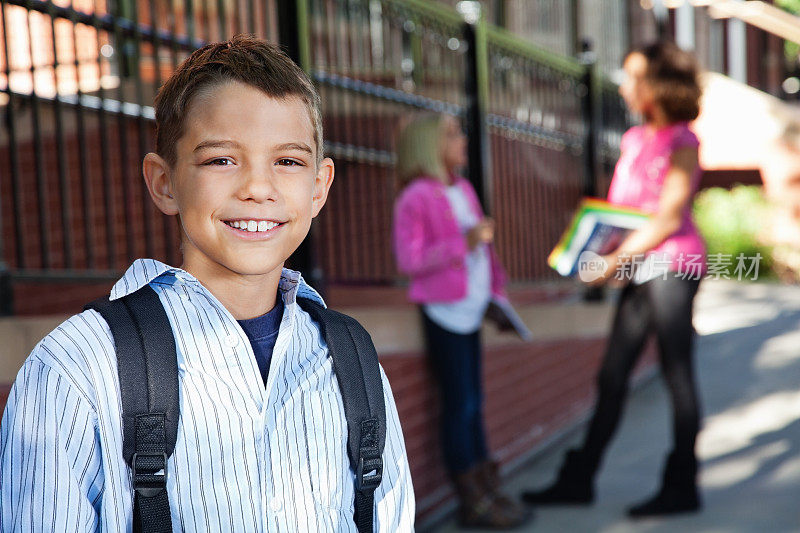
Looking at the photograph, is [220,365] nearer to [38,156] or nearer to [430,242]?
[38,156]

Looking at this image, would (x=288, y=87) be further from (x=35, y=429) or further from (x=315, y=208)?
(x=35, y=429)

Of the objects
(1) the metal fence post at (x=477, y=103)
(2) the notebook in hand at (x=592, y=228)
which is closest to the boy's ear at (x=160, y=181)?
(2) the notebook in hand at (x=592, y=228)

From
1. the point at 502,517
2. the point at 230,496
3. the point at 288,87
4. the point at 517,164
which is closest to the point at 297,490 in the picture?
the point at 230,496

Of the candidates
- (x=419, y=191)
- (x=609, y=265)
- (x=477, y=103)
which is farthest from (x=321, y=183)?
(x=477, y=103)

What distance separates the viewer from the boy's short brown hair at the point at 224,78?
5.17ft

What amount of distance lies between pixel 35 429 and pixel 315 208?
0.61m

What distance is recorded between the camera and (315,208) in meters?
1.75

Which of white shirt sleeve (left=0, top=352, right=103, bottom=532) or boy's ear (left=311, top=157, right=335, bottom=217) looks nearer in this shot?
white shirt sleeve (left=0, top=352, right=103, bottom=532)

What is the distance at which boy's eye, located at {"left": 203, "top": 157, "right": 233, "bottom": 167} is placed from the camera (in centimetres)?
156

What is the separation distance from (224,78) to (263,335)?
43 centimetres

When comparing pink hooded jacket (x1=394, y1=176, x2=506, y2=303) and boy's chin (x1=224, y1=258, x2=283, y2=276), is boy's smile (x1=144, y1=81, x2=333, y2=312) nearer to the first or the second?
boy's chin (x1=224, y1=258, x2=283, y2=276)

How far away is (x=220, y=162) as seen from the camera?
1561 mm

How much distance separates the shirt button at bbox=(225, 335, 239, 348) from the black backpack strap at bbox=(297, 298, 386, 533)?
0.58ft
